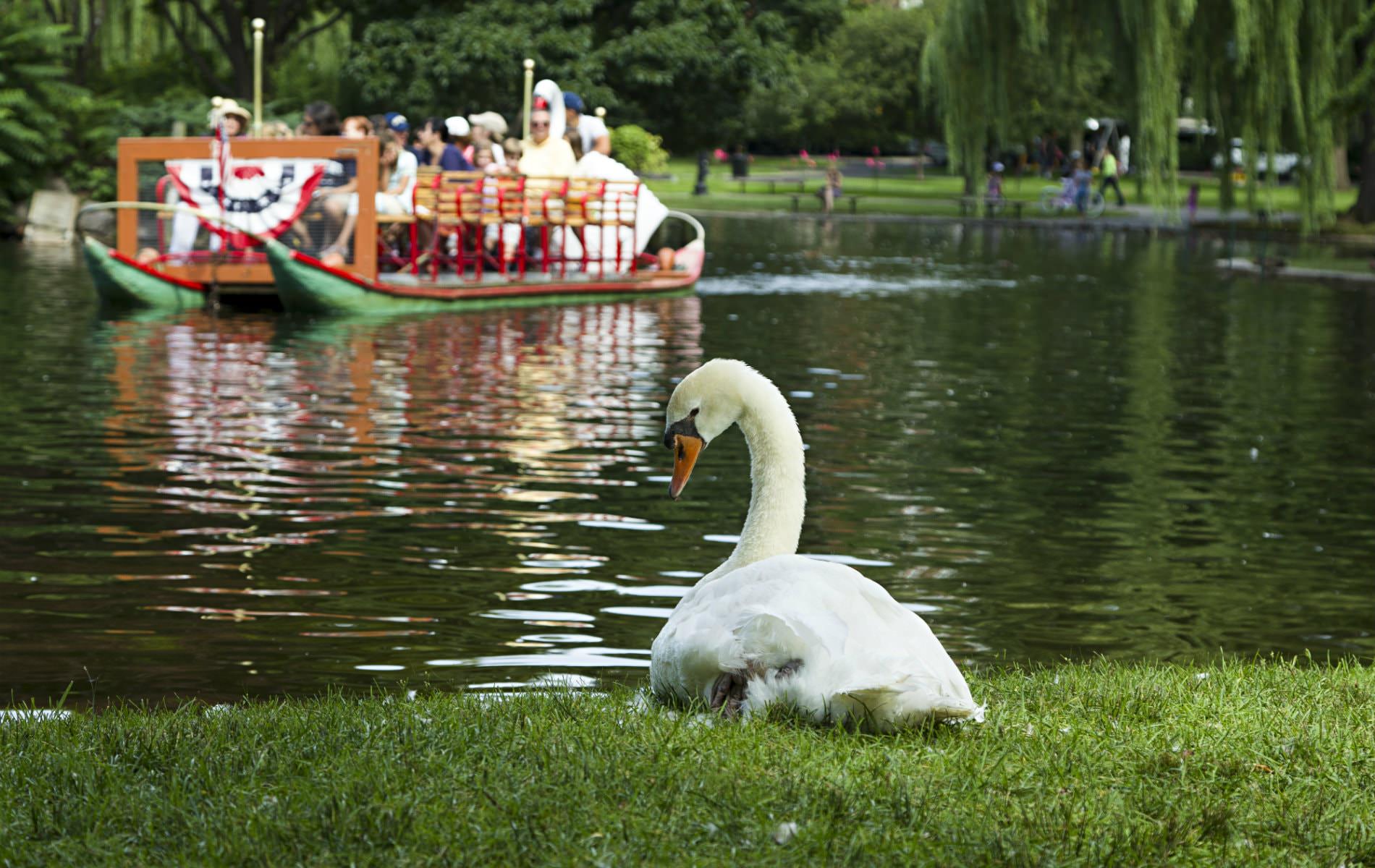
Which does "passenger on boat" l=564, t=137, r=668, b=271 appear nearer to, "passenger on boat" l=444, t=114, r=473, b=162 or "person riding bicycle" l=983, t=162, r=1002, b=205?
"passenger on boat" l=444, t=114, r=473, b=162

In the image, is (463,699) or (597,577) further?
(597,577)

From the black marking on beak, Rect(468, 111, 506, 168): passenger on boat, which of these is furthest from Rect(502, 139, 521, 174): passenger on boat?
the black marking on beak

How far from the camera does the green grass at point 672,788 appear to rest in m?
4.10

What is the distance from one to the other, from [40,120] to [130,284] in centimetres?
1482

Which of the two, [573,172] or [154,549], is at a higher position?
[573,172]

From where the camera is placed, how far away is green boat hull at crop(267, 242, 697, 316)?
21.0 metres

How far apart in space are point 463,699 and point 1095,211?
48.0 m

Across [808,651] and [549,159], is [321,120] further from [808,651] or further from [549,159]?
[808,651]

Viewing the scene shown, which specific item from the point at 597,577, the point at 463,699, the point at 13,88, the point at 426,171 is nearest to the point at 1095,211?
the point at 13,88

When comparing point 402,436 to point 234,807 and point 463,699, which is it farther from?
point 234,807

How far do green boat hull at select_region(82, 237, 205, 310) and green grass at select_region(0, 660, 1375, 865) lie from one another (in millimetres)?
16805

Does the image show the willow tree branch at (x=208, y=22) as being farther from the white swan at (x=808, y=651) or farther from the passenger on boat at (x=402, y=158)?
the white swan at (x=808, y=651)

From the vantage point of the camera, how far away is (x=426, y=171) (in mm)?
22547

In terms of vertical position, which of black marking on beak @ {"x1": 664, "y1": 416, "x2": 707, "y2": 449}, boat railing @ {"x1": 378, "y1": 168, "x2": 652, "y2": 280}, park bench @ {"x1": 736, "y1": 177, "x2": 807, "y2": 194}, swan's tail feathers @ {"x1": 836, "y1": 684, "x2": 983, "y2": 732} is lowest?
swan's tail feathers @ {"x1": 836, "y1": 684, "x2": 983, "y2": 732}
